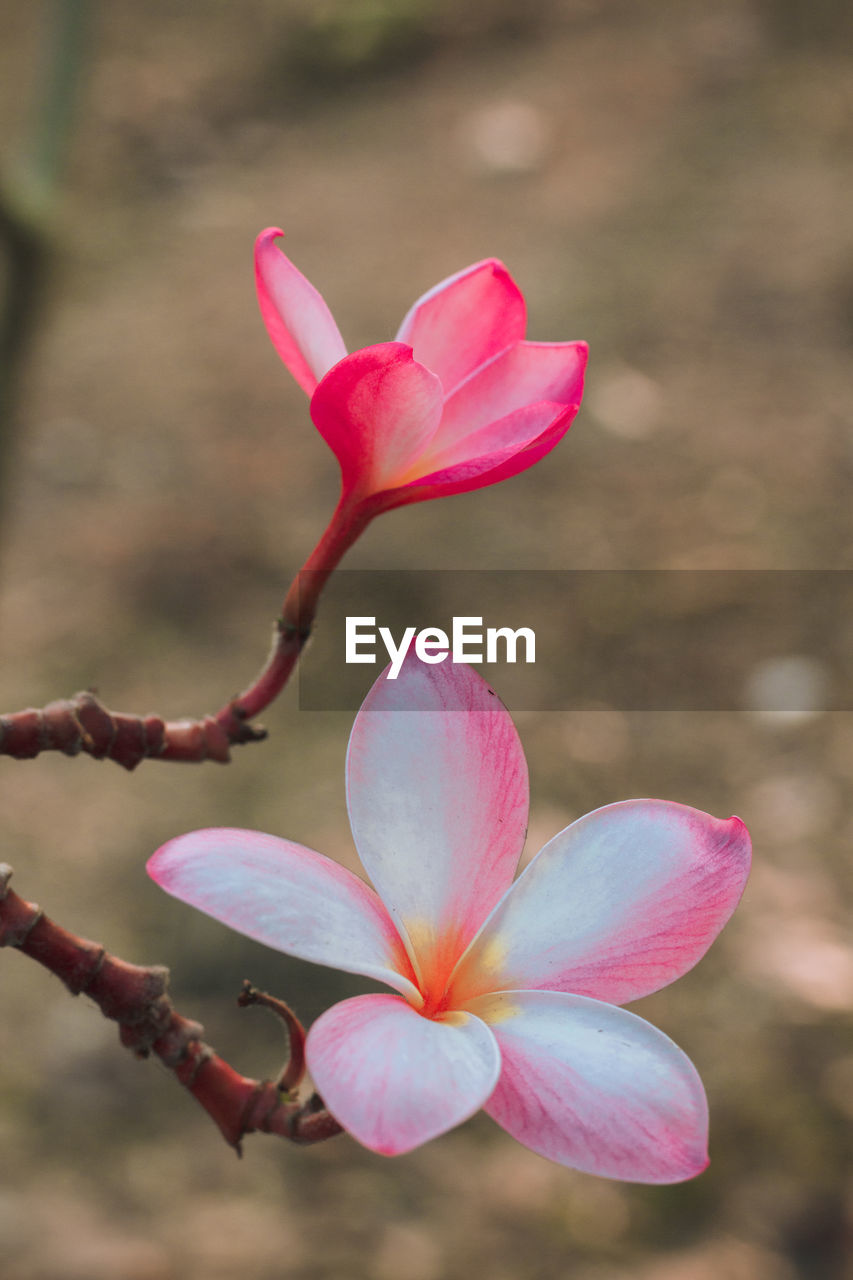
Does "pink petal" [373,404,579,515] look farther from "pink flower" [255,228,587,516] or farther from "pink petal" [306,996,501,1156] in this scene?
"pink petal" [306,996,501,1156]

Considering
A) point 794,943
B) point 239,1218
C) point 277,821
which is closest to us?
point 239,1218

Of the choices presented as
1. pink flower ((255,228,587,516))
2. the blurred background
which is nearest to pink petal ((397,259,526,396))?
pink flower ((255,228,587,516))

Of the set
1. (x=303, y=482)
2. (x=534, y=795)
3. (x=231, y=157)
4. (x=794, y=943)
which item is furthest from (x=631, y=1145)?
(x=231, y=157)

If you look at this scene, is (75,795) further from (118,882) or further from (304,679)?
(304,679)

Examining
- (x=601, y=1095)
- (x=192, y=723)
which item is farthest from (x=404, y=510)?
(x=601, y=1095)

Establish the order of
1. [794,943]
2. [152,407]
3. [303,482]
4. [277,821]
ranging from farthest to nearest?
[152,407]
[303,482]
[277,821]
[794,943]

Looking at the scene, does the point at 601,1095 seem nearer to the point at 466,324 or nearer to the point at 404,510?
the point at 466,324

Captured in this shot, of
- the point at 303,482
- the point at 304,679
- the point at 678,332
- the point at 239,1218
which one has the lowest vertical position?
the point at 239,1218

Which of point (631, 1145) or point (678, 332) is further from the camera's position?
point (678, 332)
